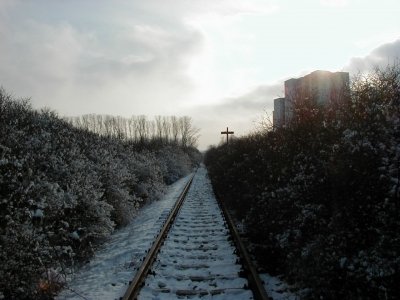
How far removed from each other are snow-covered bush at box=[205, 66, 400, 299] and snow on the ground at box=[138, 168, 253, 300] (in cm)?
75

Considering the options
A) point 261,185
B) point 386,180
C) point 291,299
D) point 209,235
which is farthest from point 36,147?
point 386,180

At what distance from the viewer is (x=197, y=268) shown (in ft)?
26.2

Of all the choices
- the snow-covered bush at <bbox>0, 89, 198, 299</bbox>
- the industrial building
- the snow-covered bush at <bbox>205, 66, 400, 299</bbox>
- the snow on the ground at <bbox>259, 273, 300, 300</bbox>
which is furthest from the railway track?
the industrial building

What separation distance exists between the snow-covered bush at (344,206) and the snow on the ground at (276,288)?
0.20 metres

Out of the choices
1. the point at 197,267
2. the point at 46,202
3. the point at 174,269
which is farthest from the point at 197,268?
the point at 46,202

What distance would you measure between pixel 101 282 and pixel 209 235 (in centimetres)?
425

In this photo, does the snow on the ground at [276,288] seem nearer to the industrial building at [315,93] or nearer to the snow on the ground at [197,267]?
the snow on the ground at [197,267]

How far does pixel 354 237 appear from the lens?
235 inches

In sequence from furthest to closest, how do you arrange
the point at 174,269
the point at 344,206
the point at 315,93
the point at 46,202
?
the point at 315,93, the point at 46,202, the point at 174,269, the point at 344,206

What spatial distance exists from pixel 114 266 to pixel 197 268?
1.68 metres

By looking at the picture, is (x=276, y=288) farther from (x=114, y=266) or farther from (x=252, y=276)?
(x=114, y=266)

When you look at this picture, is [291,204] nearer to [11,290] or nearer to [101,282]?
[101,282]

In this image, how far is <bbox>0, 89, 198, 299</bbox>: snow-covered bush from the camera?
6.50 m

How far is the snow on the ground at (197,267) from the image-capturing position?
660cm
